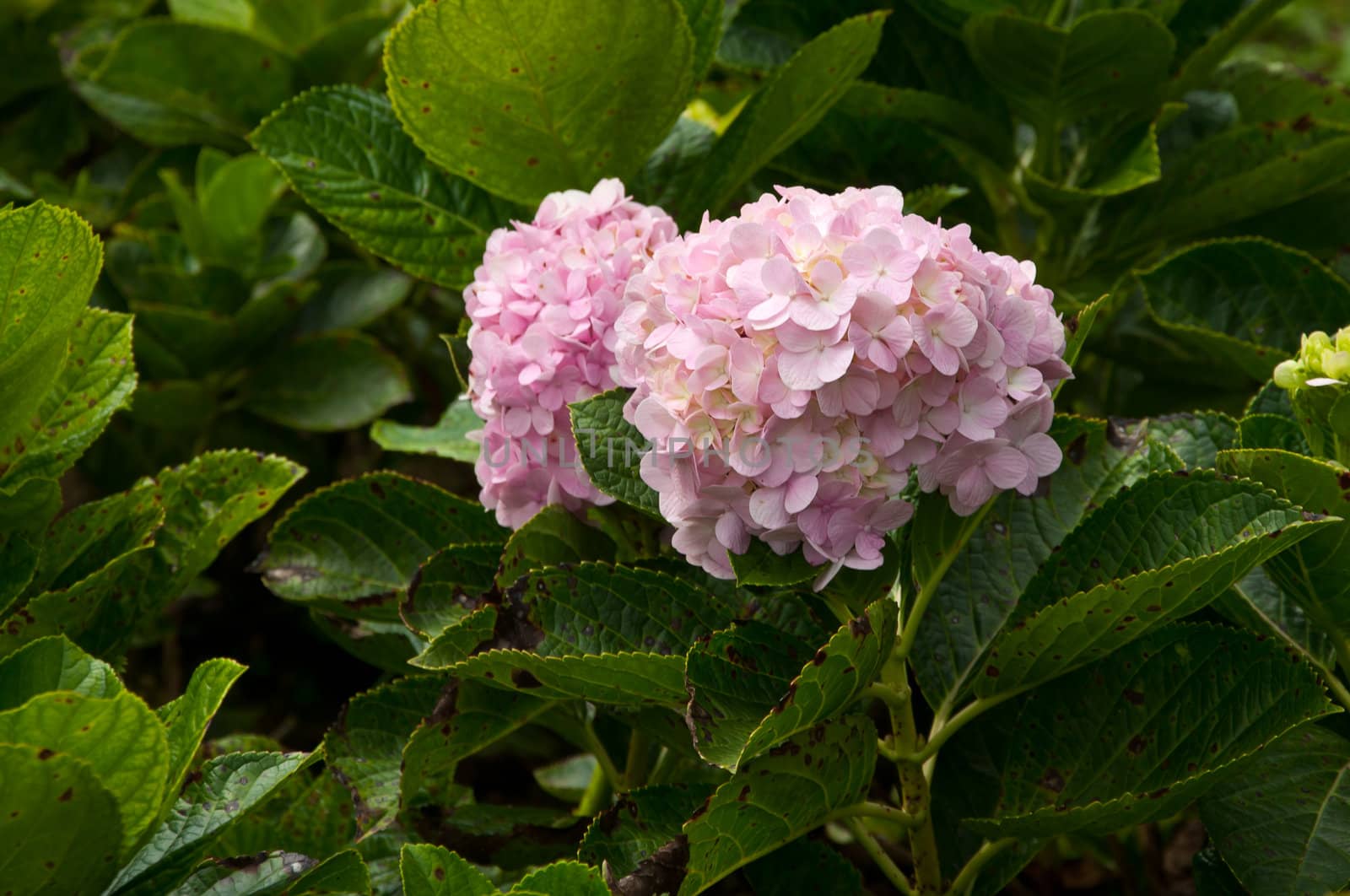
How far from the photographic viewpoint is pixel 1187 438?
1283 millimetres

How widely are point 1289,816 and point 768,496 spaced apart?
1.82 ft

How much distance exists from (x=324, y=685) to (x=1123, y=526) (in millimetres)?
1609

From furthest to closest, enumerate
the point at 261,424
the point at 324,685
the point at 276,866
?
the point at 324,685 < the point at 261,424 < the point at 276,866

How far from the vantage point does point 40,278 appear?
100 centimetres

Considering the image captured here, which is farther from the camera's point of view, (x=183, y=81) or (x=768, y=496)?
(x=183, y=81)

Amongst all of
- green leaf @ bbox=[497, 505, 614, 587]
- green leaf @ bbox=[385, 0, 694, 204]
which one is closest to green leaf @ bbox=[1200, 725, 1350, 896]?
green leaf @ bbox=[497, 505, 614, 587]

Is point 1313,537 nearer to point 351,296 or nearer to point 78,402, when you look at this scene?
point 78,402

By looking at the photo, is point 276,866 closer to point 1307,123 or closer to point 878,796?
point 878,796

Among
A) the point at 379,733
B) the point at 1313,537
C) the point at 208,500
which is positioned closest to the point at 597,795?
the point at 379,733

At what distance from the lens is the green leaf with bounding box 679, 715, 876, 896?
0.93 meters

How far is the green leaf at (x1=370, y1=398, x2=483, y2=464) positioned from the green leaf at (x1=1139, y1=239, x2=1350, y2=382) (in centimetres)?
76

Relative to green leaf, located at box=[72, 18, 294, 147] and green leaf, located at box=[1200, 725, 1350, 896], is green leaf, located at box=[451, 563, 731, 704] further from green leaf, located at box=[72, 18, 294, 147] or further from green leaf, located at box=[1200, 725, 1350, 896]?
green leaf, located at box=[72, 18, 294, 147]

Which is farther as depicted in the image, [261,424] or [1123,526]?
[261,424]

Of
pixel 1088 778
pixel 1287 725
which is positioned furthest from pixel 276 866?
pixel 1287 725
